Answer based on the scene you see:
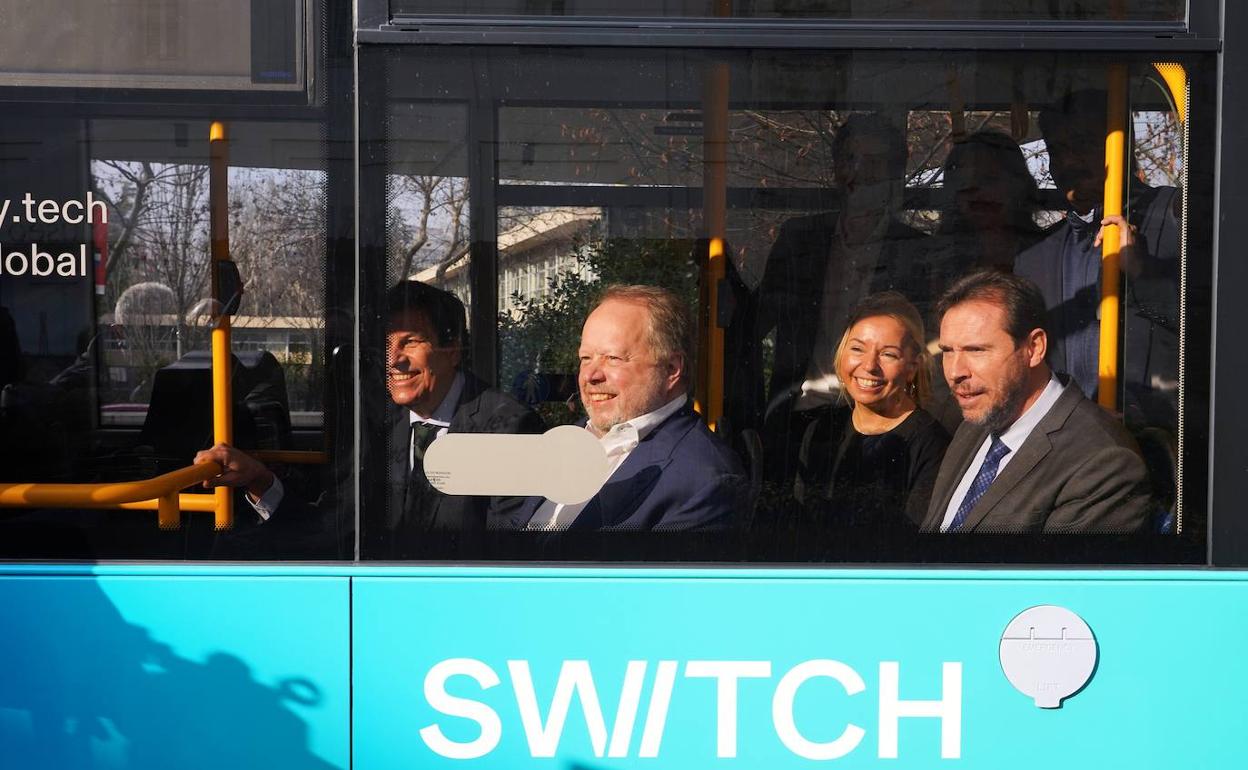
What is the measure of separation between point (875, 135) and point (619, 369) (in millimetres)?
731

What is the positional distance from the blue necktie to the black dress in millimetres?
75

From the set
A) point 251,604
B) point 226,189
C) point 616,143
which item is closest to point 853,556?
point 616,143

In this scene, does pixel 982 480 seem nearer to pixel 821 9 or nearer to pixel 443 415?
pixel 821 9

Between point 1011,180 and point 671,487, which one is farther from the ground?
point 1011,180

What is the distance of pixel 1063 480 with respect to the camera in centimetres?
252

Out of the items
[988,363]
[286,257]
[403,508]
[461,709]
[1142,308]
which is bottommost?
[461,709]

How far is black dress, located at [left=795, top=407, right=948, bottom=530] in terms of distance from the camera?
251 cm

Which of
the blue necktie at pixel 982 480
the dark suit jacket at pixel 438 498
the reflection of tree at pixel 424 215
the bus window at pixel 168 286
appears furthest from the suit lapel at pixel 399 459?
the blue necktie at pixel 982 480

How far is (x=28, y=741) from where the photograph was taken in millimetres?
2484

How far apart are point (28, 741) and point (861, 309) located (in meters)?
1.99

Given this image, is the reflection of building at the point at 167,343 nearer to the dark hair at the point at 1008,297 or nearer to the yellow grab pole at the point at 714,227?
the yellow grab pole at the point at 714,227

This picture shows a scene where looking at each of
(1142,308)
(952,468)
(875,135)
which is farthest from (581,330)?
(1142,308)

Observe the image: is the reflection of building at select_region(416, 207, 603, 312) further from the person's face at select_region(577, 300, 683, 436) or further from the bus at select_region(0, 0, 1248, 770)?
the person's face at select_region(577, 300, 683, 436)

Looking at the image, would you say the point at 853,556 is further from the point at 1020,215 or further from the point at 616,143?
the point at 616,143
